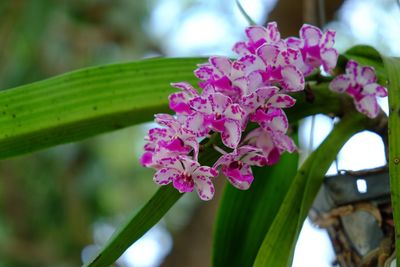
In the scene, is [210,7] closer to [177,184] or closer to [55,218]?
[55,218]

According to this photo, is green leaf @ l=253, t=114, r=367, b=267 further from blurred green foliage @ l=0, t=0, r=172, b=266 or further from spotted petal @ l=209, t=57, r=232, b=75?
blurred green foliage @ l=0, t=0, r=172, b=266

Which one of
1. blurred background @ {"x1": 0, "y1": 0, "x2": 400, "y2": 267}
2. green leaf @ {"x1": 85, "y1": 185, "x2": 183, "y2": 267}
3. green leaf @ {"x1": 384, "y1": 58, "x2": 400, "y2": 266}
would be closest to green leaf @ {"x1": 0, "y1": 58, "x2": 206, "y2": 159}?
green leaf @ {"x1": 85, "y1": 185, "x2": 183, "y2": 267}

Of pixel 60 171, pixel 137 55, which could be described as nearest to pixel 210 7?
pixel 137 55


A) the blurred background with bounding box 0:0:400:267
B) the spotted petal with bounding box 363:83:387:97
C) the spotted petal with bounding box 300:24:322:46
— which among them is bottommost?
the spotted petal with bounding box 363:83:387:97

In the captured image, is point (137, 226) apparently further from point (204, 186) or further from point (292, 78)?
point (292, 78)

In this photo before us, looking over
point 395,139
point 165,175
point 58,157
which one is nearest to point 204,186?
point 165,175

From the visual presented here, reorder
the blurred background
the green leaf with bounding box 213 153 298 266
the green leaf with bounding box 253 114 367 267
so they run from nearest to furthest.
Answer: the green leaf with bounding box 253 114 367 267 → the green leaf with bounding box 213 153 298 266 → the blurred background

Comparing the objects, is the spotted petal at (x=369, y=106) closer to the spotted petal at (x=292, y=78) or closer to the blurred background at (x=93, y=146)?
the spotted petal at (x=292, y=78)
